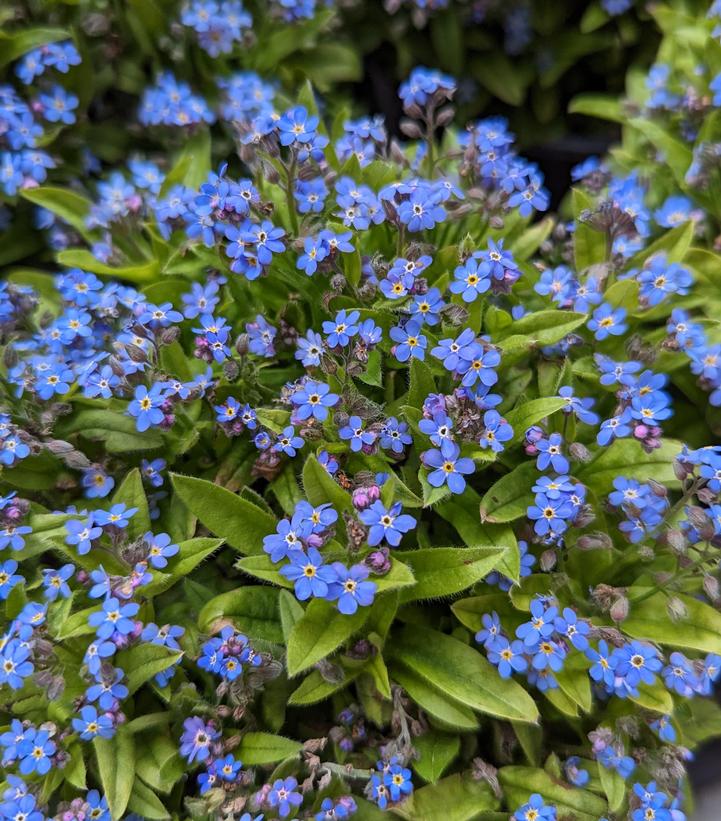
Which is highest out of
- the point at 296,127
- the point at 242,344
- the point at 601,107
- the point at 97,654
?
the point at 296,127

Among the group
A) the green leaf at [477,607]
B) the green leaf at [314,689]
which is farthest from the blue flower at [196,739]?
the green leaf at [477,607]

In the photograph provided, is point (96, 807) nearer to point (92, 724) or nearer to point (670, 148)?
point (92, 724)

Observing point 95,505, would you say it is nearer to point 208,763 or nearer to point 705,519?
point 208,763

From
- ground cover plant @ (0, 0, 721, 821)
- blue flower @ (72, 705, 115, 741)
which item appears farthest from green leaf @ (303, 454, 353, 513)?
blue flower @ (72, 705, 115, 741)


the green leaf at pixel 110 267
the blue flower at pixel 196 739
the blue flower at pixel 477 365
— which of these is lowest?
the blue flower at pixel 196 739

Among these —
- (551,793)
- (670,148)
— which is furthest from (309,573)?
(670,148)

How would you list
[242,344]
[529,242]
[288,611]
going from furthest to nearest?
[529,242] → [242,344] → [288,611]

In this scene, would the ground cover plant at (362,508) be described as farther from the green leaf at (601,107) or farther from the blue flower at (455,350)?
the green leaf at (601,107)

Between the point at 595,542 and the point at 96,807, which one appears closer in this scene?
the point at 96,807

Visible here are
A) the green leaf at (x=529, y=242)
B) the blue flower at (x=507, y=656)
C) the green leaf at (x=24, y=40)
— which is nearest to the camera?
the blue flower at (x=507, y=656)
